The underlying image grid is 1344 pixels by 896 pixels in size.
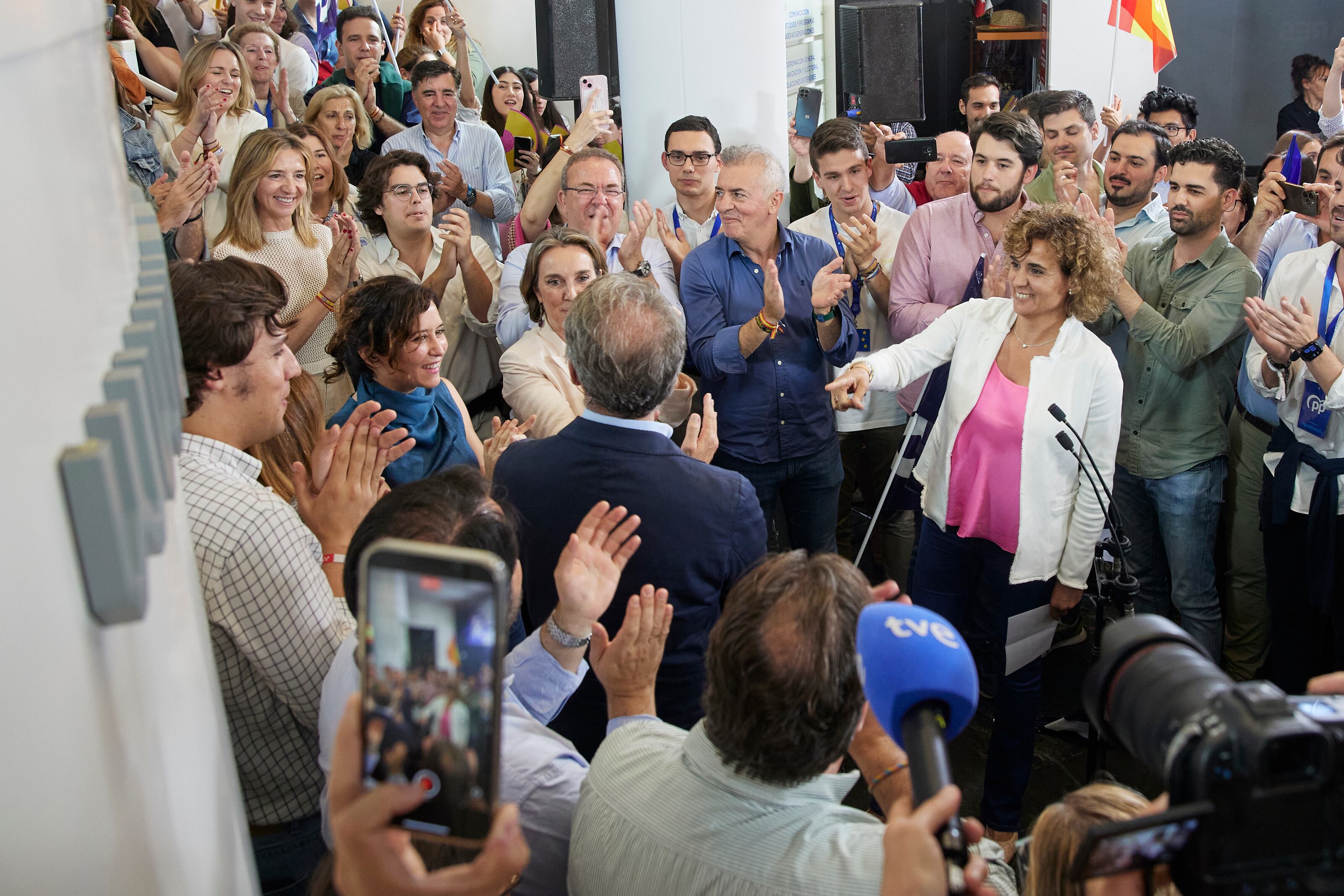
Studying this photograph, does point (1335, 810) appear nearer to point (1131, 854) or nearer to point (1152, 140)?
point (1131, 854)

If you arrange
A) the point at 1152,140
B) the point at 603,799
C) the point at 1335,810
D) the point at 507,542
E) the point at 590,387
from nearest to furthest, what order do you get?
the point at 1335,810
the point at 603,799
the point at 507,542
the point at 590,387
the point at 1152,140

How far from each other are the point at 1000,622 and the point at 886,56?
3.06 m

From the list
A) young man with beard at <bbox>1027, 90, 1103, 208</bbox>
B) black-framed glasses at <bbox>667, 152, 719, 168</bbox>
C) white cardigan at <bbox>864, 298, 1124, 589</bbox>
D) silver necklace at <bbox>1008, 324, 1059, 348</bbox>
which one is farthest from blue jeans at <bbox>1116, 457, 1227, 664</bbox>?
black-framed glasses at <bbox>667, 152, 719, 168</bbox>

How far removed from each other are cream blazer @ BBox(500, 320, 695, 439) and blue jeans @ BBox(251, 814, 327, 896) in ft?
4.64

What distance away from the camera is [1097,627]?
8.45 feet

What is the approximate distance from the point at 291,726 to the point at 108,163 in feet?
3.83

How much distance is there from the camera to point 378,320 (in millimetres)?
2682

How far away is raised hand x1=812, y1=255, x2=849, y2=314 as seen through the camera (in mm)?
3234

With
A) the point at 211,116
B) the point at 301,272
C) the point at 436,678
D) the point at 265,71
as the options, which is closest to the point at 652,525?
the point at 436,678

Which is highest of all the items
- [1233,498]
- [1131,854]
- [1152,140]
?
[1152,140]

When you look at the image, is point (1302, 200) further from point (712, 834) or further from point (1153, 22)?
point (712, 834)

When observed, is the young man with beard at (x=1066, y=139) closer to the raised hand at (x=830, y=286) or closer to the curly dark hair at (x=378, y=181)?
the raised hand at (x=830, y=286)

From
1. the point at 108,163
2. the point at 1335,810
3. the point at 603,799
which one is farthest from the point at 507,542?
the point at 1335,810

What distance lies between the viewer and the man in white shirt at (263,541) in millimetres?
1715
